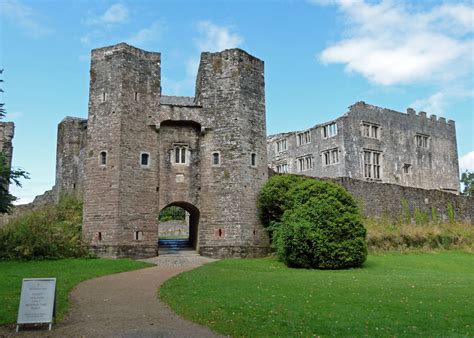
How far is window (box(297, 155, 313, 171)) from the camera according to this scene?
157ft

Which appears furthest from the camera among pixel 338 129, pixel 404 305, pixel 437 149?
pixel 437 149

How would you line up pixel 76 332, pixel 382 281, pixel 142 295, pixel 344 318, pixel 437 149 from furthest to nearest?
pixel 437 149
pixel 382 281
pixel 142 295
pixel 344 318
pixel 76 332

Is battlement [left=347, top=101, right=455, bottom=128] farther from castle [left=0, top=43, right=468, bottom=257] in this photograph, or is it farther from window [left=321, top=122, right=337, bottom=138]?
castle [left=0, top=43, right=468, bottom=257]

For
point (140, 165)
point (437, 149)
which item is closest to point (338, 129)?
point (437, 149)

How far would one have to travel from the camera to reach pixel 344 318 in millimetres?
10102

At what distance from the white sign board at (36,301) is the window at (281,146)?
42640mm

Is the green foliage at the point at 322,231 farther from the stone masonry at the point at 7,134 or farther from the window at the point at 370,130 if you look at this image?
the window at the point at 370,130

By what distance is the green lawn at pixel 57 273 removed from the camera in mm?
11906

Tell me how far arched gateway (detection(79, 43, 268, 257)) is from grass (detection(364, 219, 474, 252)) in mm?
6847

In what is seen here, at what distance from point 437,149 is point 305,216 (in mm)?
35096

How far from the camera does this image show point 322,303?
460 inches

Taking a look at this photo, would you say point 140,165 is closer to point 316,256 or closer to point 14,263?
point 14,263

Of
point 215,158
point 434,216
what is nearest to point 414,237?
point 434,216

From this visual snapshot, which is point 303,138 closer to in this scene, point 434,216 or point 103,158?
point 434,216
